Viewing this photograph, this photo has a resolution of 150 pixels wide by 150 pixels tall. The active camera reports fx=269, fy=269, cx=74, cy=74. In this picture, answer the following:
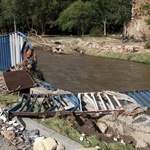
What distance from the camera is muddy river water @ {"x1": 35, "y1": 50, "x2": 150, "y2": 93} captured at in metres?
12.1

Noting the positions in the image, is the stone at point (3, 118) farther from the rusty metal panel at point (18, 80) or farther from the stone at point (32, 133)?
the rusty metal panel at point (18, 80)

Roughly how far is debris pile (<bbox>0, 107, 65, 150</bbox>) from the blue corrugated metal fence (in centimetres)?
425

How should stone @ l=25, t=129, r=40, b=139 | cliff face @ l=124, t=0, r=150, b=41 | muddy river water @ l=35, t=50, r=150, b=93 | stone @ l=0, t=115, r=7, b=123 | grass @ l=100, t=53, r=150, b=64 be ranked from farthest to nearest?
cliff face @ l=124, t=0, r=150, b=41, grass @ l=100, t=53, r=150, b=64, muddy river water @ l=35, t=50, r=150, b=93, stone @ l=0, t=115, r=7, b=123, stone @ l=25, t=129, r=40, b=139

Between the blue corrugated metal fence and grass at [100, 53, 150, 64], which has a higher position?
the blue corrugated metal fence

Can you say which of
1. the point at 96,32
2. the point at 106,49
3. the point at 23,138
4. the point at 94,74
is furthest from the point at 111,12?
the point at 23,138

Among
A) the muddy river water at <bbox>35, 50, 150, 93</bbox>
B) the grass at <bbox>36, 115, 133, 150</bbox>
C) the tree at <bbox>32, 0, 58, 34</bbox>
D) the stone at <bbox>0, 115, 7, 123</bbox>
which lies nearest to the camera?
the grass at <bbox>36, 115, 133, 150</bbox>

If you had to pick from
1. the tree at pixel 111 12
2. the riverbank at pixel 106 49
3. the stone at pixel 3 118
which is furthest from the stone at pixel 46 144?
the tree at pixel 111 12

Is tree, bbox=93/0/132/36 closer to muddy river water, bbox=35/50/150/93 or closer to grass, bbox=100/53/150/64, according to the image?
grass, bbox=100/53/150/64

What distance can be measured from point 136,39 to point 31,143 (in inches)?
930

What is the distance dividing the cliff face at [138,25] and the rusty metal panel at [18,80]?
19.4 meters

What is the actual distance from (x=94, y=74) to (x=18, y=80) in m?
7.26

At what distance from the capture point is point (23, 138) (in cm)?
475

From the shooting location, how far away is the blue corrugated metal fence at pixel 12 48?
9.28 meters

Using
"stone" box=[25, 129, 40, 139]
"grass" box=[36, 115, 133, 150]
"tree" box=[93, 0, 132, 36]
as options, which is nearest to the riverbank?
"tree" box=[93, 0, 132, 36]
